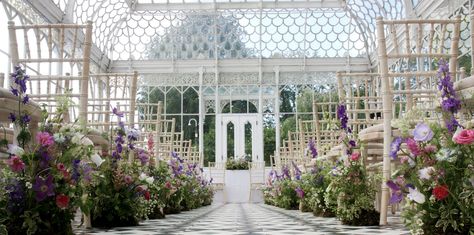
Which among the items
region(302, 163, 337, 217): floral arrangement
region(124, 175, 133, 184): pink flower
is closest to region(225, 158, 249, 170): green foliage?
region(302, 163, 337, 217): floral arrangement

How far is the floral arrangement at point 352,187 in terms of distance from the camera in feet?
12.2

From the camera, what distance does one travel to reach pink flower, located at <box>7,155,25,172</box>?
247 cm

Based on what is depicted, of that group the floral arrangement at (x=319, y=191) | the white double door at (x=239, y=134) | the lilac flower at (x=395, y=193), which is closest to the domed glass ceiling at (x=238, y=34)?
the white double door at (x=239, y=134)

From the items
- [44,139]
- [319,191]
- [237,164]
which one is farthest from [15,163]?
[237,164]

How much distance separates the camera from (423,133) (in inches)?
95.1

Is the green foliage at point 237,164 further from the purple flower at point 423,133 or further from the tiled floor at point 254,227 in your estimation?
the purple flower at point 423,133

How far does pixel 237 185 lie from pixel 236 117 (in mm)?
2070

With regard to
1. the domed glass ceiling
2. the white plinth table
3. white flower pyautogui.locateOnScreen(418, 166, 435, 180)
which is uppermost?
the domed glass ceiling

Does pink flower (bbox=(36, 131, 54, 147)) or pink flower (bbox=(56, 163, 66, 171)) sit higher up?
pink flower (bbox=(36, 131, 54, 147))

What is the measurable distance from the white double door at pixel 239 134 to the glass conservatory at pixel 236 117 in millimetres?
40

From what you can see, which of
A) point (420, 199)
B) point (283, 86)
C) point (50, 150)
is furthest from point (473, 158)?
point (283, 86)

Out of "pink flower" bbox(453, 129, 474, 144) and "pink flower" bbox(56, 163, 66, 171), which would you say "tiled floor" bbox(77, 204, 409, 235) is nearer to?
"pink flower" bbox(56, 163, 66, 171)

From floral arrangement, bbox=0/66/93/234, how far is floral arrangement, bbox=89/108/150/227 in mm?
905

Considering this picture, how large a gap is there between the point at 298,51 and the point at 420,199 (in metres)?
14.0
